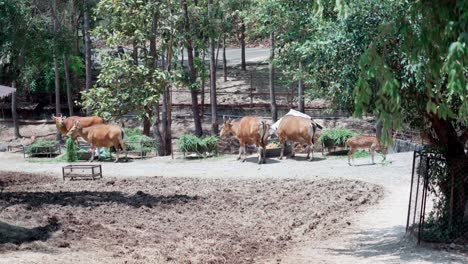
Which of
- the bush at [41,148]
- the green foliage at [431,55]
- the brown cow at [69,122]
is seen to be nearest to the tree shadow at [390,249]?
the green foliage at [431,55]

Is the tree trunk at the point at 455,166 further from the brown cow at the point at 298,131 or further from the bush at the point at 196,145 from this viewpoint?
the bush at the point at 196,145

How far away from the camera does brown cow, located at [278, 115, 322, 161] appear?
23938 millimetres

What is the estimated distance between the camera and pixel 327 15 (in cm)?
1355

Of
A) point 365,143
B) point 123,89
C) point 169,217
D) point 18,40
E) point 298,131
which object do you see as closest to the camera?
point 169,217

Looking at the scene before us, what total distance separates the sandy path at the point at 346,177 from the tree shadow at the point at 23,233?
3.79 meters

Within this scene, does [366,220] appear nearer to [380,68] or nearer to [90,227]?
[90,227]

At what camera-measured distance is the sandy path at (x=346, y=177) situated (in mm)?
12250

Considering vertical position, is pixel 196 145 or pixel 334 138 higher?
pixel 334 138

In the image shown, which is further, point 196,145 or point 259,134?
point 196,145

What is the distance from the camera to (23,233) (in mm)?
12391

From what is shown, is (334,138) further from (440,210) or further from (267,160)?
(440,210)

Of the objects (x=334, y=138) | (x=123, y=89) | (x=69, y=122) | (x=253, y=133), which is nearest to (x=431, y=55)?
(x=253, y=133)

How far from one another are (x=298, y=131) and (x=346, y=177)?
4364 mm

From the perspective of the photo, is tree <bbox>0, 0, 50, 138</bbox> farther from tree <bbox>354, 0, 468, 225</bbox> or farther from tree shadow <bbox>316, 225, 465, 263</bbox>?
tree <bbox>354, 0, 468, 225</bbox>
